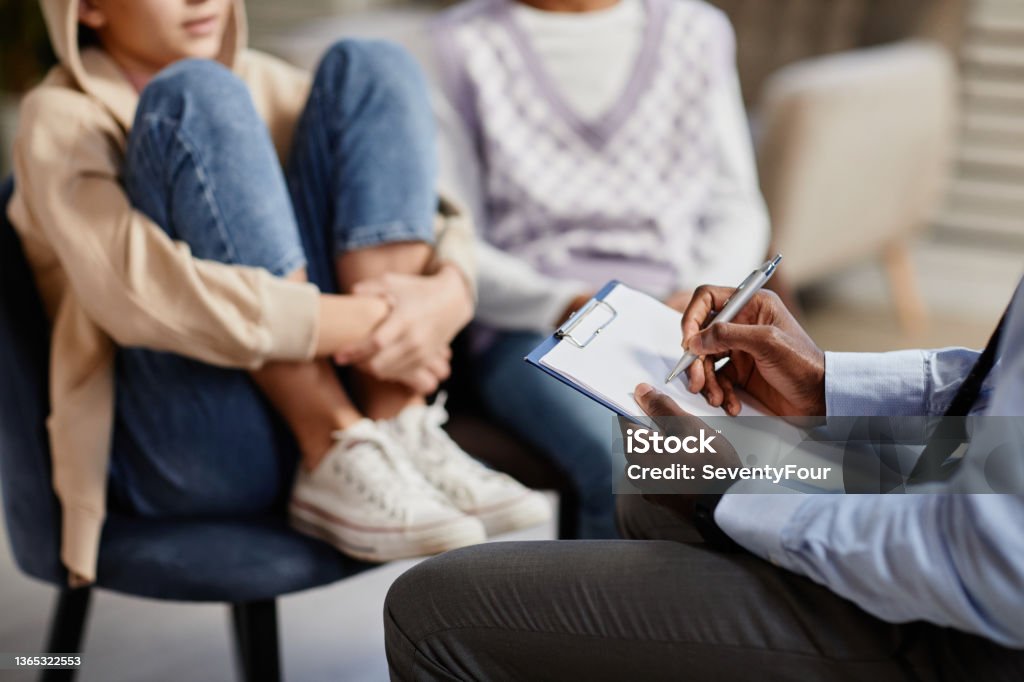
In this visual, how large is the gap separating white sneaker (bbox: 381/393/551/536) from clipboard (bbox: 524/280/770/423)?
0.25m

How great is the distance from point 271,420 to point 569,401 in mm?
311

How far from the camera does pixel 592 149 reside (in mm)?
1393

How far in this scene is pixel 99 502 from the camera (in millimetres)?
1029

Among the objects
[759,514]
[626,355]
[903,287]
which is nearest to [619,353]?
[626,355]

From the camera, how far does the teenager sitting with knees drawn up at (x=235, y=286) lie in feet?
3.17

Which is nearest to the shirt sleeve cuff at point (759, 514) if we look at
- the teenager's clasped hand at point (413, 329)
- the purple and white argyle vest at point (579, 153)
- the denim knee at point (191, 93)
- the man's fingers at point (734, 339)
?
the man's fingers at point (734, 339)

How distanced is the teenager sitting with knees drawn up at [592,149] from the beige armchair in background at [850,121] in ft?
2.84

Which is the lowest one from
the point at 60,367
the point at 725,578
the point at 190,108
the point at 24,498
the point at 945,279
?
the point at 945,279

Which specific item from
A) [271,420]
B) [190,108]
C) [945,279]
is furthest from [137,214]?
[945,279]

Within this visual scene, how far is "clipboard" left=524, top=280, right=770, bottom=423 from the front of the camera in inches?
30.3

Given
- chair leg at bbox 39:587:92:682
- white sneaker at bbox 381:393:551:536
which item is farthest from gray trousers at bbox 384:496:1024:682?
chair leg at bbox 39:587:92:682

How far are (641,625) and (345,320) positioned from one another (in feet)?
1.43

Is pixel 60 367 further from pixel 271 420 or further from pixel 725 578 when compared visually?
pixel 725 578

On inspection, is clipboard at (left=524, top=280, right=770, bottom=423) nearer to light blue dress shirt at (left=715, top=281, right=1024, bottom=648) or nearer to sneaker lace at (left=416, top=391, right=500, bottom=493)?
light blue dress shirt at (left=715, top=281, right=1024, bottom=648)
